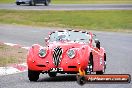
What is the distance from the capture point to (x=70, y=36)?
1394 cm

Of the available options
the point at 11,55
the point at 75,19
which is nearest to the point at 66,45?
the point at 11,55

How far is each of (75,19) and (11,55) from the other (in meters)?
26.1

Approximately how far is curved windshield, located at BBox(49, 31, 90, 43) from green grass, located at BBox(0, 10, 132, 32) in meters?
24.6

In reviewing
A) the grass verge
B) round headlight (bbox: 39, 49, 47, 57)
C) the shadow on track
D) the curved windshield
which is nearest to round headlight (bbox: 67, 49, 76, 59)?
round headlight (bbox: 39, 49, 47, 57)

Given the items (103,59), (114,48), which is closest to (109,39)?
(114,48)

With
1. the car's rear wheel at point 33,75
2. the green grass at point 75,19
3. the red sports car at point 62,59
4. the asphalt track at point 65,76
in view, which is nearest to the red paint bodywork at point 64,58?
the red sports car at point 62,59

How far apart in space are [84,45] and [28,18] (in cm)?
3448

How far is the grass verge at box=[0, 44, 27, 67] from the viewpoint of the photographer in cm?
1793

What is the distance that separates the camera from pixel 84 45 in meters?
13.0

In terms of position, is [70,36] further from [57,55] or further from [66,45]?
[57,55]

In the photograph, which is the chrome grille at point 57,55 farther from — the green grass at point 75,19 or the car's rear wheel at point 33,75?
the green grass at point 75,19

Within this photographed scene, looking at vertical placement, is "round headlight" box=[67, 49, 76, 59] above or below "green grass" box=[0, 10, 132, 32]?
above

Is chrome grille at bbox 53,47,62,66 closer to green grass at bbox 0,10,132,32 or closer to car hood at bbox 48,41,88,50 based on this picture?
car hood at bbox 48,41,88,50

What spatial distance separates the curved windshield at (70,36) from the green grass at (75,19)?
2456 centimetres
